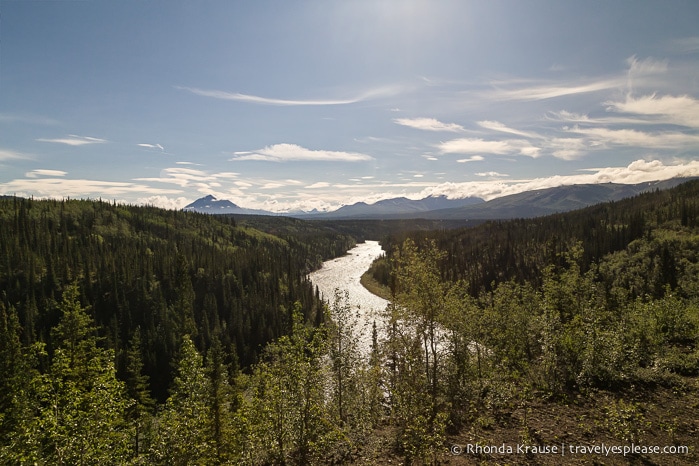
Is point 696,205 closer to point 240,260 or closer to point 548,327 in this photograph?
point 548,327

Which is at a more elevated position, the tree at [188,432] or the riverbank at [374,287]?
the tree at [188,432]

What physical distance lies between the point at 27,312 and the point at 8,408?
3410 inches

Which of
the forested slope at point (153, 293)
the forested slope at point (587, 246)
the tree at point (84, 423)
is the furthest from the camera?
the forested slope at point (587, 246)

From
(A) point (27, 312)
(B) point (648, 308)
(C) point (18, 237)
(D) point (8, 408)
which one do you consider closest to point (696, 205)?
(B) point (648, 308)

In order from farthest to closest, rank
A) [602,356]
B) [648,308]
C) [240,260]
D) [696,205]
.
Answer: [240,260], [696,205], [648,308], [602,356]

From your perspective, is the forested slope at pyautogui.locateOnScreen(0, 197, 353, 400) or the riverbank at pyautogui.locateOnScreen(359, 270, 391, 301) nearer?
the forested slope at pyautogui.locateOnScreen(0, 197, 353, 400)

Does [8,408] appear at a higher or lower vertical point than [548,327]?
lower

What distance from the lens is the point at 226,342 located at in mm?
96312

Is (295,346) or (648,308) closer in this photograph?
(295,346)

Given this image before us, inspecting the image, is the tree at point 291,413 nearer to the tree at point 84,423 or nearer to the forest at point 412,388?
the forest at point 412,388

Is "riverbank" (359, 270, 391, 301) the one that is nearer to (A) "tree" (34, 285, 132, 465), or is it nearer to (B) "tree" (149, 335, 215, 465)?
(A) "tree" (34, 285, 132, 465)

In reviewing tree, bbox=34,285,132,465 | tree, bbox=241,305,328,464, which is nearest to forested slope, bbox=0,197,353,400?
tree, bbox=34,285,132,465

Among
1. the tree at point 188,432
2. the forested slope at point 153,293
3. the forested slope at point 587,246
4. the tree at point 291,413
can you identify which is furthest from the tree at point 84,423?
the forested slope at point 587,246

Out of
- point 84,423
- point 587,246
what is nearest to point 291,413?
point 84,423
